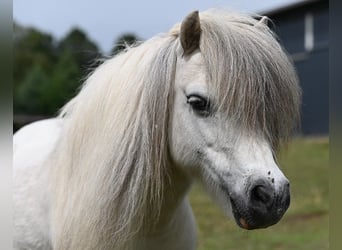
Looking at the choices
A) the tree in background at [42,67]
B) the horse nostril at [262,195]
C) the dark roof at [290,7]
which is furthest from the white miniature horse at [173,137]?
the tree in background at [42,67]

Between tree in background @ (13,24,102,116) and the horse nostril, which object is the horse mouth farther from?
tree in background @ (13,24,102,116)

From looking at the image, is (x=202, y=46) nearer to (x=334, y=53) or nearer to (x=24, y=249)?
(x=334, y=53)

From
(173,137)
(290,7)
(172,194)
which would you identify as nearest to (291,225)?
(172,194)

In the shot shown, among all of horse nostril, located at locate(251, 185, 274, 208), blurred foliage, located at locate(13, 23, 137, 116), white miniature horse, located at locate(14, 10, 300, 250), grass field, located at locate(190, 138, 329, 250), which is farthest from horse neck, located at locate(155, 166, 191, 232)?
blurred foliage, located at locate(13, 23, 137, 116)

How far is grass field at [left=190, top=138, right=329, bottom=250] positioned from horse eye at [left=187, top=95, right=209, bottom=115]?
169cm

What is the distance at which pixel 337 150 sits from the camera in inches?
47.0

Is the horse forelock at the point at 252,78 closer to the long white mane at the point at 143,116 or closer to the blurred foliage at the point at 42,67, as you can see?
the long white mane at the point at 143,116

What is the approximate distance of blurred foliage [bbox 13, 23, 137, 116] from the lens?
28000mm

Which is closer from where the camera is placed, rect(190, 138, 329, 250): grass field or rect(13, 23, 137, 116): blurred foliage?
rect(190, 138, 329, 250): grass field

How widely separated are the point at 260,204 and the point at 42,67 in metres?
34.3

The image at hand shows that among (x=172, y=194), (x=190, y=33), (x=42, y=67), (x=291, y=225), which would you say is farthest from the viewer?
(x=42, y=67)

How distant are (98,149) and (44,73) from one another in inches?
1258

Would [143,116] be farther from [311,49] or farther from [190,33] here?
[311,49]

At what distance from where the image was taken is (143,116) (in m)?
1.61
